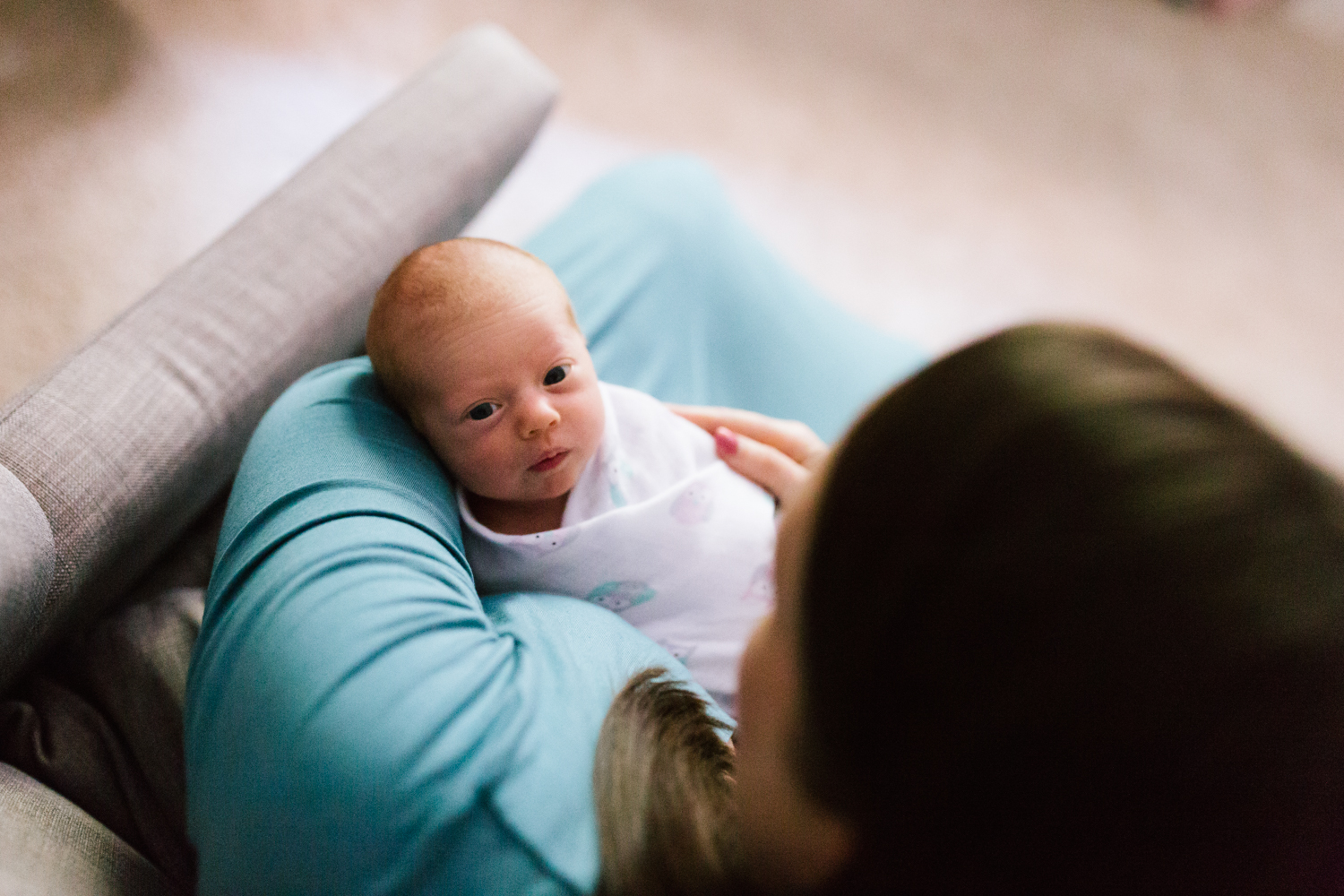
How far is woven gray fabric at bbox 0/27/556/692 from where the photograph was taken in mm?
762

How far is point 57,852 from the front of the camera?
2.10ft

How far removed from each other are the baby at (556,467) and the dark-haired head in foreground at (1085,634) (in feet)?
1.68

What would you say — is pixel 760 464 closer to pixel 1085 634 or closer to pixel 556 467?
pixel 556 467

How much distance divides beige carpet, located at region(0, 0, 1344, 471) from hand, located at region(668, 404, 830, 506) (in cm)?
117

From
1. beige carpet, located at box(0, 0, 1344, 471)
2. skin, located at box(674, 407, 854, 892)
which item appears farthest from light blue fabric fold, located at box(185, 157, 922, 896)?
beige carpet, located at box(0, 0, 1344, 471)

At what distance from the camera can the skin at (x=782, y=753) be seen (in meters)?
0.49

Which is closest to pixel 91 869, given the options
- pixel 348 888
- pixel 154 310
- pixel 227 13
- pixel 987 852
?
pixel 348 888

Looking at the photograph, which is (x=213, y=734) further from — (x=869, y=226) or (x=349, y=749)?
(x=869, y=226)

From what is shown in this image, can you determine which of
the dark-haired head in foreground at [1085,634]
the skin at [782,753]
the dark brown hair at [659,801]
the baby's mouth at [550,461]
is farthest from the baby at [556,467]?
the dark-haired head in foreground at [1085,634]

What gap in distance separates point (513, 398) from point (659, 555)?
0.25m

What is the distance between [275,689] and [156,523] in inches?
15.0

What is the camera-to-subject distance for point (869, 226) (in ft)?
7.85

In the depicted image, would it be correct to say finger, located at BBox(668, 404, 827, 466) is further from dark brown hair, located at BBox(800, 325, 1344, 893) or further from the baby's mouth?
dark brown hair, located at BBox(800, 325, 1344, 893)

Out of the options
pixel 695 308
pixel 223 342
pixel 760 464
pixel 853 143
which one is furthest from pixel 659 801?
A: pixel 853 143
